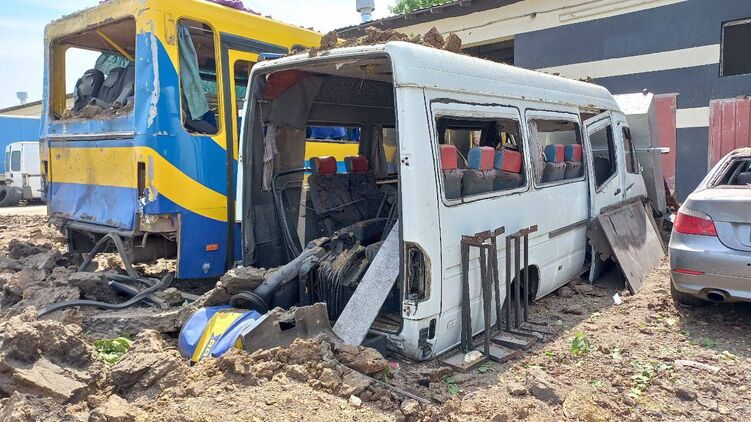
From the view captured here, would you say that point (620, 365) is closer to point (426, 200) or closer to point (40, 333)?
point (426, 200)

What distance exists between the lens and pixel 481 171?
433 cm

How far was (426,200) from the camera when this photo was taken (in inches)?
142

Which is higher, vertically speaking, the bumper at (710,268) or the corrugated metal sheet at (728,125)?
the corrugated metal sheet at (728,125)

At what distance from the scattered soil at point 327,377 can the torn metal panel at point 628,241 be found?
1.15 metres

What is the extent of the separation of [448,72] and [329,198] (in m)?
1.90

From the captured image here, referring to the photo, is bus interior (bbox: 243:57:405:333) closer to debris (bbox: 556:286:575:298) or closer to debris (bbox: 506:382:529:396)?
debris (bbox: 506:382:529:396)

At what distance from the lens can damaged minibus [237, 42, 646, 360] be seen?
12.1 feet

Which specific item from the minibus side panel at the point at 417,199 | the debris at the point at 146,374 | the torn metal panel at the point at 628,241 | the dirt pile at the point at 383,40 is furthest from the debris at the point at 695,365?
the debris at the point at 146,374

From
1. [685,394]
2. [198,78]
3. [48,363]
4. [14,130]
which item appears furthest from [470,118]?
[14,130]

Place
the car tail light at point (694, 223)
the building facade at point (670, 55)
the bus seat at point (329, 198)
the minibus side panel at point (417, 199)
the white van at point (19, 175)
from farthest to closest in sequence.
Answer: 1. the white van at point (19, 175)
2. the building facade at point (670, 55)
3. the bus seat at point (329, 198)
4. the car tail light at point (694, 223)
5. the minibus side panel at point (417, 199)

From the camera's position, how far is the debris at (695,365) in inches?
163

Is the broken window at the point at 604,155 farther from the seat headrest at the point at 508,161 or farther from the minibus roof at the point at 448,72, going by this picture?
the seat headrest at the point at 508,161

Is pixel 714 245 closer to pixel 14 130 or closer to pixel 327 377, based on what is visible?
pixel 327 377

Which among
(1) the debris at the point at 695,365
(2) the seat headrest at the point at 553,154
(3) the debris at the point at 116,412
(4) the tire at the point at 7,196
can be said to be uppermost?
(2) the seat headrest at the point at 553,154
